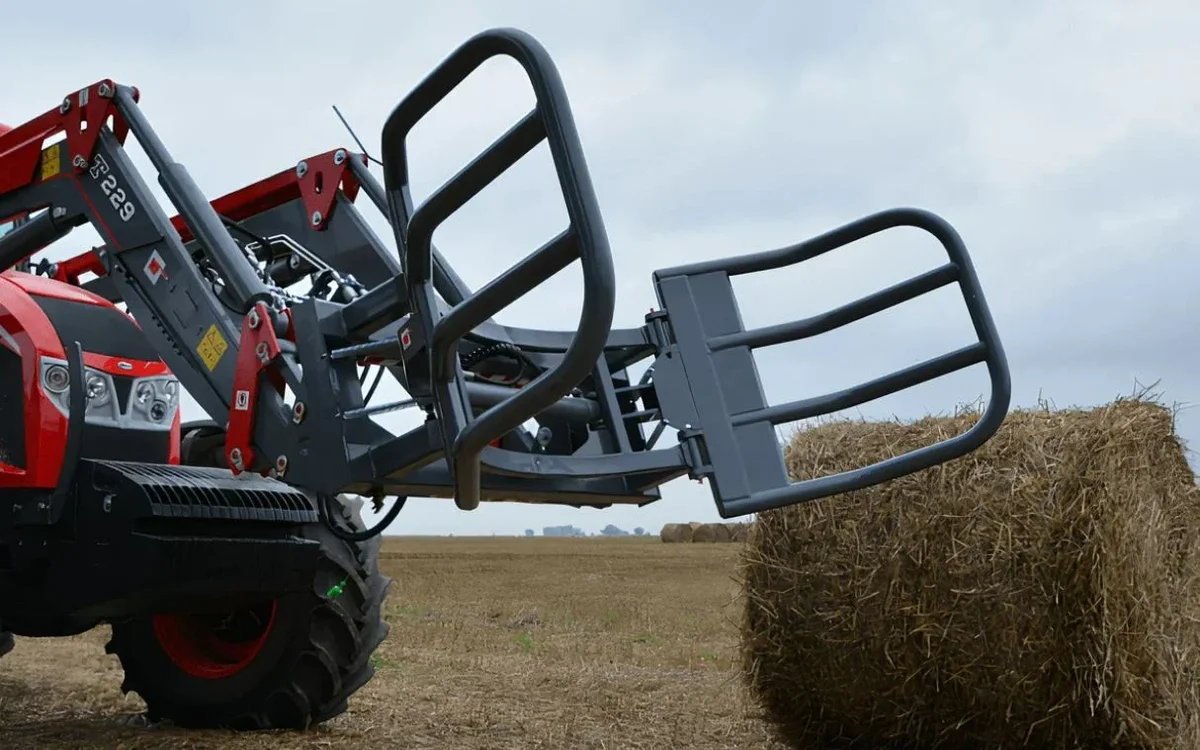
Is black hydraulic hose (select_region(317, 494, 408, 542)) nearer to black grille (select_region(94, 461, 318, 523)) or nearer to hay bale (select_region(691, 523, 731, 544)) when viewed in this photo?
black grille (select_region(94, 461, 318, 523))

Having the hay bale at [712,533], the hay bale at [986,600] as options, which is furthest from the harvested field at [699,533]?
the hay bale at [986,600]

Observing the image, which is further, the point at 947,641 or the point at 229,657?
the point at 229,657

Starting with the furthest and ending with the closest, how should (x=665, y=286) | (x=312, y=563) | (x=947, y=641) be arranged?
(x=947, y=641), (x=312, y=563), (x=665, y=286)

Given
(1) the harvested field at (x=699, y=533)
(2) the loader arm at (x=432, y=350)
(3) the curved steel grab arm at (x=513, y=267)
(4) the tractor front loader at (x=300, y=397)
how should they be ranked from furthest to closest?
(1) the harvested field at (x=699, y=533) → (4) the tractor front loader at (x=300, y=397) → (2) the loader arm at (x=432, y=350) → (3) the curved steel grab arm at (x=513, y=267)

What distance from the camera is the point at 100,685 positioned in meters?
6.07

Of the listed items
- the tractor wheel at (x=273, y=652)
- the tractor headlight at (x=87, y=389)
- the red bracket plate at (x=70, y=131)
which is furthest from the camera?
the tractor wheel at (x=273, y=652)

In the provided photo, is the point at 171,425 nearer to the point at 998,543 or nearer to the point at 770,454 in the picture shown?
the point at 770,454

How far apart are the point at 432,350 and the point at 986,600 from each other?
8.04ft

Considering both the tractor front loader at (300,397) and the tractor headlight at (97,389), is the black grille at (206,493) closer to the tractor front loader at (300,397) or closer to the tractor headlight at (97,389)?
the tractor front loader at (300,397)

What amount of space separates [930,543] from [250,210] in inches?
115

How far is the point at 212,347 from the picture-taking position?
3865 mm

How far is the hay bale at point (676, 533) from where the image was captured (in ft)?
91.4

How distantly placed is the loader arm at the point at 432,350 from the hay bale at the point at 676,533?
77.7 feet

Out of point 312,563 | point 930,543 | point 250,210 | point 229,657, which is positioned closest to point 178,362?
point 312,563
